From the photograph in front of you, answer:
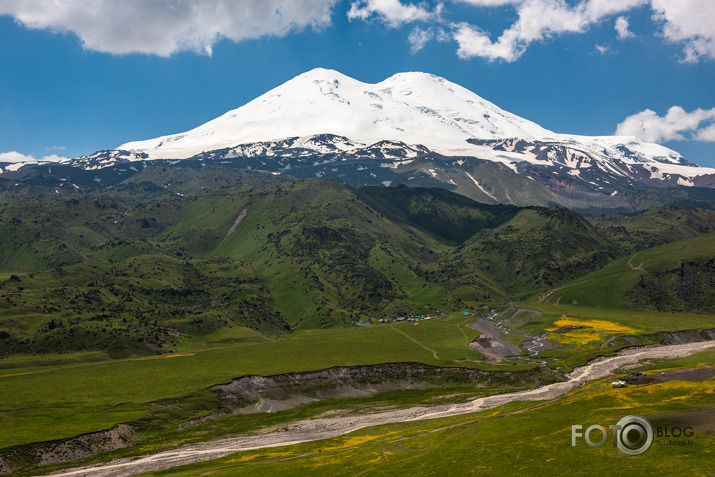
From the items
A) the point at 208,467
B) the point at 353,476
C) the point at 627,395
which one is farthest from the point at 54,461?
the point at 627,395

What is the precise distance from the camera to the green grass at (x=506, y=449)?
283 feet

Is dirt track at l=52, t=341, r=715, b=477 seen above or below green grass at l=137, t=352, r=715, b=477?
below

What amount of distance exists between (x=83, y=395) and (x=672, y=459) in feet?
539

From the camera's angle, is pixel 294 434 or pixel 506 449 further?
pixel 294 434

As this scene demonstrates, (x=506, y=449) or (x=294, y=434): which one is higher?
(x=506, y=449)

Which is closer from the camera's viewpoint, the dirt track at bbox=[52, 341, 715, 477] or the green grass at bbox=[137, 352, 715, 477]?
the green grass at bbox=[137, 352, 715, 477]

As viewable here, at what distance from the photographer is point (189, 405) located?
178 m

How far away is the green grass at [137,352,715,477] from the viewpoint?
86.4 metres

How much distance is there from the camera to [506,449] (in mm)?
103688

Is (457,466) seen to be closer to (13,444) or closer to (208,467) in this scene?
(208,467)

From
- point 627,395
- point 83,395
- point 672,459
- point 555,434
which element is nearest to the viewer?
point 672,459

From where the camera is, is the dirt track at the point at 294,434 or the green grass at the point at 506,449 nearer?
the green grass at the point at 506,449

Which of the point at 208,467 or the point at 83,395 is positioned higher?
the point at 83,395

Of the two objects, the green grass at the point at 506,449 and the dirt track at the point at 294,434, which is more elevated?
the green grass at the point at 506,449
